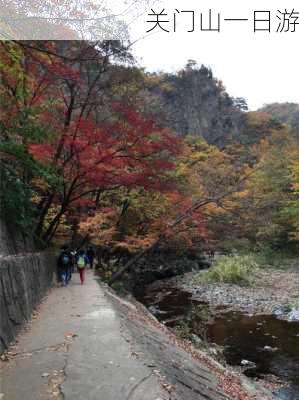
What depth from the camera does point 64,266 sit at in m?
15.8

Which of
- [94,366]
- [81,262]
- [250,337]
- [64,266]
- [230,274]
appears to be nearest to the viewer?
[94,366]

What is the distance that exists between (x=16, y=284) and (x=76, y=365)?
2.59 meters

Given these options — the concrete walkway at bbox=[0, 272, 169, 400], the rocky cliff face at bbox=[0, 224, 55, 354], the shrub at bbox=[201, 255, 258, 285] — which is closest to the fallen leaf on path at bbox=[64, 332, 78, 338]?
the concrete walkway at bbox=[0, 272, 169, 400]

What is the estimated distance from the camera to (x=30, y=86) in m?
14.1

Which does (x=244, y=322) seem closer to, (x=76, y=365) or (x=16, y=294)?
(x=16, y=294)

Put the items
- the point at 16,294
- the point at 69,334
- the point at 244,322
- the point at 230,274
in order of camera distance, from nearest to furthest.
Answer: the point at 69,334 < the point at 16,294 < the point at 244,322 < the point at 230,274

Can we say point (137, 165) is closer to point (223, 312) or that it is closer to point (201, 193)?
point (223, 312)

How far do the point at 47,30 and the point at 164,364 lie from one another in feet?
23.8

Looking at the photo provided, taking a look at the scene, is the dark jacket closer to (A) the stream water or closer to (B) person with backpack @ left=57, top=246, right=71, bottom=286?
(B) person with backpack @ left=57, top=246, right=71, bottom=286

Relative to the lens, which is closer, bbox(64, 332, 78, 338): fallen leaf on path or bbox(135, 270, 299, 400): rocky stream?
bbox(64, 332, 78, 338): fallen leaf on path

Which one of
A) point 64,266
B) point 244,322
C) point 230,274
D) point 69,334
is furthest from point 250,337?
point 230,274

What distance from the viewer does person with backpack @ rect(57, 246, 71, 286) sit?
15352mm

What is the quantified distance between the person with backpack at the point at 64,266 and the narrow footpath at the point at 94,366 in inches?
227

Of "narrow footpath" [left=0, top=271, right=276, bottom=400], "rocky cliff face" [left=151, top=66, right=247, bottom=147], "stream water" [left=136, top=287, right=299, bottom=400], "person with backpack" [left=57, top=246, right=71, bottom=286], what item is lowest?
"stream water" [left=136, top=287, right=299, bottom=400]
